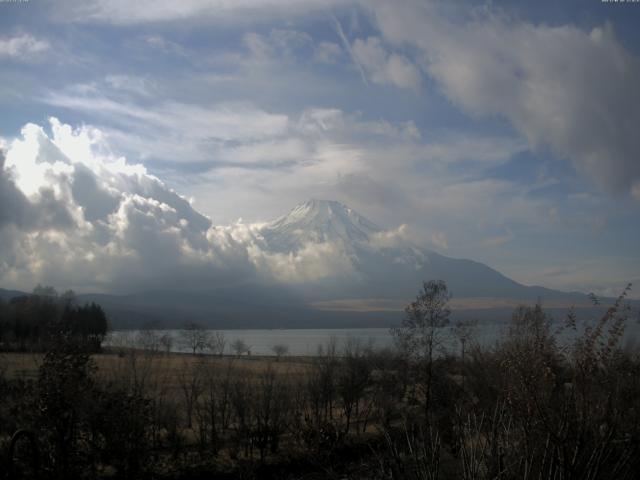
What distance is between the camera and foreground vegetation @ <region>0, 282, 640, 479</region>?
7355 mm

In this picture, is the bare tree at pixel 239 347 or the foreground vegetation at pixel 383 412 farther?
the bare tree at pixel 239 347

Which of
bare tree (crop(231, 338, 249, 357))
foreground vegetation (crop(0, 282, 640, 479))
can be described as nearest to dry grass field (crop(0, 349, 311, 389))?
foreground vegetation (crop(0, 282, 640, 479))

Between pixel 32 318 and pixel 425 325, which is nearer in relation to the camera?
pixel 425 325

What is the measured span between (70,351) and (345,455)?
666 inches

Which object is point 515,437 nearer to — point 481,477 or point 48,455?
point 481,477

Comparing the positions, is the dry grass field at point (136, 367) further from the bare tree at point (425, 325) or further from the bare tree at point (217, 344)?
the bare tree at point (217, 344)

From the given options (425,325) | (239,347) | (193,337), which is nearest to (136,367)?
(425,325)

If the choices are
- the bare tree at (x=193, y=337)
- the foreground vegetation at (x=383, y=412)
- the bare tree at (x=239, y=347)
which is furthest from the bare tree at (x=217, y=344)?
the foreground vegetation at (x=383, y=412)

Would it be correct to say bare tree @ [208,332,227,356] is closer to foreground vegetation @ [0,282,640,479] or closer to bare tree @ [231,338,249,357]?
bare tree @ [231,338,249,357]

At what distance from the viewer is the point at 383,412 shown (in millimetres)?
33594

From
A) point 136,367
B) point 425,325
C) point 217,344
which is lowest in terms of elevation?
point 217,344

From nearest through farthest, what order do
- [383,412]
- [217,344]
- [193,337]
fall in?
[383,412] < [217,344] < [193,337]

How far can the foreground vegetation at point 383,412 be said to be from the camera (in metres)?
7.36

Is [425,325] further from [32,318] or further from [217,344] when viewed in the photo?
[217,344]
